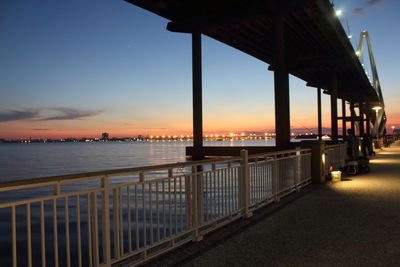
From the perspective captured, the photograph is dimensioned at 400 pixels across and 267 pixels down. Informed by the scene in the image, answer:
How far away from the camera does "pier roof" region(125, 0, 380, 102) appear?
1600cm

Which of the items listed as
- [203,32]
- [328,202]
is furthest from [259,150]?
[328,202]

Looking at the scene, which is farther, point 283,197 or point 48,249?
point 48,249

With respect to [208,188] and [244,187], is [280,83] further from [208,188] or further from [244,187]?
[244,187]

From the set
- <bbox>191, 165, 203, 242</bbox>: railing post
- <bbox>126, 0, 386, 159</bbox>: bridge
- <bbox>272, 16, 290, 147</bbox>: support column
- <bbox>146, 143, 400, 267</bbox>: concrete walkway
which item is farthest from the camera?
<bbox>126, 0, 386, 159</bbox>: bridge

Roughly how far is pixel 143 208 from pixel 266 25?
724 inches

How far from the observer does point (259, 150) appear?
80.0 feet

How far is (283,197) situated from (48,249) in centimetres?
626

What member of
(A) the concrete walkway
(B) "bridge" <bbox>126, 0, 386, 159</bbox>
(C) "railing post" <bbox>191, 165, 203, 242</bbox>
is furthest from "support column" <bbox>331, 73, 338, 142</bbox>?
(C) "railing post" <bbox>191, 165, 203, 242</bbox>

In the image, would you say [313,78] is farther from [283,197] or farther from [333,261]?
[333,261]

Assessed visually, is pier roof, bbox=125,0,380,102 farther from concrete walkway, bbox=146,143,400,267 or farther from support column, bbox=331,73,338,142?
concrete walkway, bbox=146,143,400,267

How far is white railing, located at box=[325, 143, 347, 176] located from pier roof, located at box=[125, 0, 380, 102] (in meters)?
5.21

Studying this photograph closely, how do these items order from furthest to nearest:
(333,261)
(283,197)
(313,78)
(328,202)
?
(313,78)
(283,197)
(328,202)
(333,261)

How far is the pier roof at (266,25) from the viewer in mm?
16000

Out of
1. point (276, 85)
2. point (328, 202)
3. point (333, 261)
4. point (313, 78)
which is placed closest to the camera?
point (333, 261)
